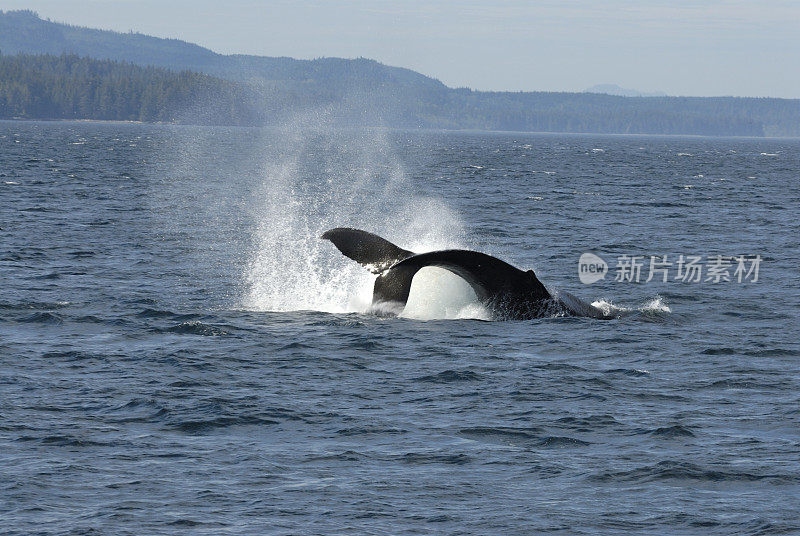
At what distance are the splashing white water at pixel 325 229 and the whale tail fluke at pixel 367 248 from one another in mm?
2188

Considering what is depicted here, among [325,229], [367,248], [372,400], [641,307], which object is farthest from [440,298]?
[325,229]

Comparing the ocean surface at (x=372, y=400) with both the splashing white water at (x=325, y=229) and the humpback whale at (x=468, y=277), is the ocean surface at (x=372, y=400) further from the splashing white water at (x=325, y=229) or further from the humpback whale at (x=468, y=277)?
the humpback whale at (x=468, y=277)

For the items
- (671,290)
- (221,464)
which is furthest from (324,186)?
(221,464)

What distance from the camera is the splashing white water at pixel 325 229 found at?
21500mm

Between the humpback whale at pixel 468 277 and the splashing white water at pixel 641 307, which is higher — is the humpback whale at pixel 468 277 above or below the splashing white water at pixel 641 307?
above

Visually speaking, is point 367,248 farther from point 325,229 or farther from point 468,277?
point 325,229

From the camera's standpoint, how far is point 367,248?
15844 millimetres

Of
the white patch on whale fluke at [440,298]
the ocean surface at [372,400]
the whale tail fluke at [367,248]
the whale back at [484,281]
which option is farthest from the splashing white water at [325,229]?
the whale tail fluke at [367,248]

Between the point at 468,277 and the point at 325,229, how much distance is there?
84.2 feet

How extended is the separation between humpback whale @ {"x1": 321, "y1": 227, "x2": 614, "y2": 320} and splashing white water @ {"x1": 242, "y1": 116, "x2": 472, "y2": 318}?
59cm

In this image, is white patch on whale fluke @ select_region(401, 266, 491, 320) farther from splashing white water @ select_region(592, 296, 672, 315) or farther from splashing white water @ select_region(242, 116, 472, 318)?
splashing white water @ select_region(592, 296, 672, 315)

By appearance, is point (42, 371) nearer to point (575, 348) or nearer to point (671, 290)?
point (575, 348)

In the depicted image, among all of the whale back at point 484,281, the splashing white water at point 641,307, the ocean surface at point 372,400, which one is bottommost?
the ocean surface at point 372,400

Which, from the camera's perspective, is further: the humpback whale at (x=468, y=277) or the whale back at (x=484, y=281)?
the humpback whale at (x=468, y=277)
